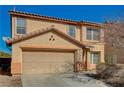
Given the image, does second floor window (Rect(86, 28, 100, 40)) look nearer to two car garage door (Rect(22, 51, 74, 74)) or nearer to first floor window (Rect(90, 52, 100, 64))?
first floor window (Rect(90, 52, 100, 64))

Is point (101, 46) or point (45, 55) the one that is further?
point (101, 46)

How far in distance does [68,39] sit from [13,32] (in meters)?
5.14

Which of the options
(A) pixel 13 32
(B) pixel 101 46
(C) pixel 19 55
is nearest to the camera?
(C) pixel 19 55

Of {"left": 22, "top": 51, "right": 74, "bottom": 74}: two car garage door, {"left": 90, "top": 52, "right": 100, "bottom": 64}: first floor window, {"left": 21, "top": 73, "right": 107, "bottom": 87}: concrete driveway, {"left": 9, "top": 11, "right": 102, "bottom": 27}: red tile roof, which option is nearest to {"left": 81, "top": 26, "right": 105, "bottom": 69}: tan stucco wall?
{"left": 90, "top": 52, "right": 100, "bottom": 64}: first floor window

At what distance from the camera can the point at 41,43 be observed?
21.8 metres

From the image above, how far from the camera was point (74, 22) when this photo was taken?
1008 inches


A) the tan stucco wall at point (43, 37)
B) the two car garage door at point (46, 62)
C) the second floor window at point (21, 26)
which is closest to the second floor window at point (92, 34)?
the tan stucco wall at point (43, 37)

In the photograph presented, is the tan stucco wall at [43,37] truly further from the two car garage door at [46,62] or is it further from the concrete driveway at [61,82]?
the concrete driveway at [61,82]

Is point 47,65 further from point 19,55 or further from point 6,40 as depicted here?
point 6,40

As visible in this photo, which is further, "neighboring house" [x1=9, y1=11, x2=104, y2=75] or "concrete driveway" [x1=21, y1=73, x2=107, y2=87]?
"neighboring house" [x1=9, y1=11, x2=104, y2=75]

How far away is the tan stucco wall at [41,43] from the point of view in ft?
67.8

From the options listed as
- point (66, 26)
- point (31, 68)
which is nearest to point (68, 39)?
point (66, 26)

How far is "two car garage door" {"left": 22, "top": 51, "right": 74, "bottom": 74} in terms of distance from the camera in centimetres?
2138

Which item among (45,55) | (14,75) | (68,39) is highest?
(68,39)
